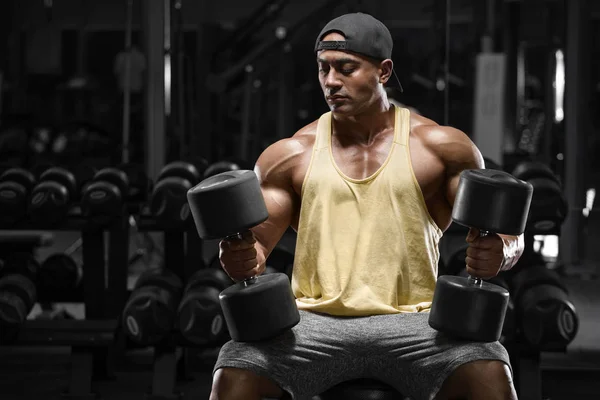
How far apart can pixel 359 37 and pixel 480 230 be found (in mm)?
458

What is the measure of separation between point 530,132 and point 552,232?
4.09 metres

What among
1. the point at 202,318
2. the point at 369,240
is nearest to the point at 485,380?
the point at 369,240

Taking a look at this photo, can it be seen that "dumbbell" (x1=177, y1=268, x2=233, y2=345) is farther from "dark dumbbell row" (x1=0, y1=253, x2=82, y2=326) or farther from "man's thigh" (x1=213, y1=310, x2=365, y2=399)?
"man's thigh" (x1=213, y1=310, x2=365, y2=399)

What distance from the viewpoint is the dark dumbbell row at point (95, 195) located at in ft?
9.98

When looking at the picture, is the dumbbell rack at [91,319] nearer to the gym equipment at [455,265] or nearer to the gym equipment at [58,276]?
the gym equipment at [58,276]

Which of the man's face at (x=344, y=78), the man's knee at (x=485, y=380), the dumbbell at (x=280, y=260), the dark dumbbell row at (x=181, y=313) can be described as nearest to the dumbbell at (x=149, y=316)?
the dark dumbbell row at (x=181, y=313)

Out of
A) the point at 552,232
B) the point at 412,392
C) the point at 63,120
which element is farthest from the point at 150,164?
the point at 63,120

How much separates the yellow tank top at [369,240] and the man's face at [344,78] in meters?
0.13

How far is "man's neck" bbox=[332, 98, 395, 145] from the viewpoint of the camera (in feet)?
6.34

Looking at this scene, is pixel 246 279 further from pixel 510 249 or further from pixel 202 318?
pixel 202 318

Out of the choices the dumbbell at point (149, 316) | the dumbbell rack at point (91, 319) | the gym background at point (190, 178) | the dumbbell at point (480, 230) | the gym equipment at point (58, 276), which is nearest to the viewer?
the dumbbell at point (480, 230)

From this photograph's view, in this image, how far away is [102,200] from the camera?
3119 millimetres

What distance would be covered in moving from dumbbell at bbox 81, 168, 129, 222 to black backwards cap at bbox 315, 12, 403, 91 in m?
1.44

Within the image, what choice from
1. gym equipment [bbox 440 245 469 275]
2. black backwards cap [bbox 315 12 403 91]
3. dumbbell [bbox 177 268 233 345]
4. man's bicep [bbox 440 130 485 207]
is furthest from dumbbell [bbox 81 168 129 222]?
man's bicep [bbox 440 130 485 207]
